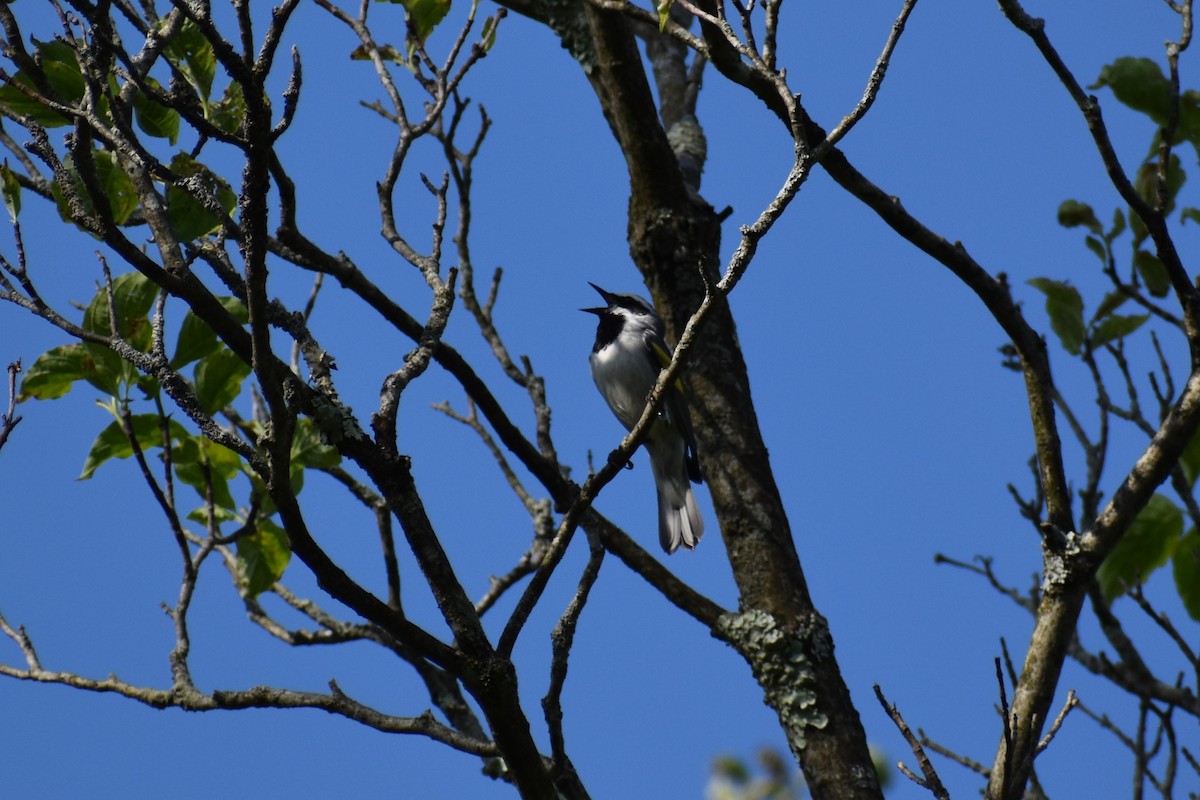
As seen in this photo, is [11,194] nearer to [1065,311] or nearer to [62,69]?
[62,69]

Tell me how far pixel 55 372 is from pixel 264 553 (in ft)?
2.61

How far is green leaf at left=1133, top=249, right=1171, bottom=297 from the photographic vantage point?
12.4 ft

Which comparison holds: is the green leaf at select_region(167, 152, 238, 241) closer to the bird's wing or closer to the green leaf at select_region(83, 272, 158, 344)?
the green leaf at select_region(83, 272, 158, 344)

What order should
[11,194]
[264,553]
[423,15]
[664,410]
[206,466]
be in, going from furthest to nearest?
[664,410], [423,15], [264,553], [206,466], [11,194]

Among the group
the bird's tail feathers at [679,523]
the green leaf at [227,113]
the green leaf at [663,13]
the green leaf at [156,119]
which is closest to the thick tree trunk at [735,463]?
the green leaf at [663,13]

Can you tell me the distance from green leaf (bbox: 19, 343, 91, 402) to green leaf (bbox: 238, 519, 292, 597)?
677mm

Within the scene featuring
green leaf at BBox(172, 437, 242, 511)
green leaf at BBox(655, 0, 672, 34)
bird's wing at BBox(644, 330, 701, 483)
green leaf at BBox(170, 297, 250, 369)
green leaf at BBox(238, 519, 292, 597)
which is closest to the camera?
green leaf at BBox(655, 0, 672, 34)

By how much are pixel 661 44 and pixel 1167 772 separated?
3608 millimetres

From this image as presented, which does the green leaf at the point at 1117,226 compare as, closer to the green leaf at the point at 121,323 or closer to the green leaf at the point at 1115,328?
the green leaf at the point at 1115,328

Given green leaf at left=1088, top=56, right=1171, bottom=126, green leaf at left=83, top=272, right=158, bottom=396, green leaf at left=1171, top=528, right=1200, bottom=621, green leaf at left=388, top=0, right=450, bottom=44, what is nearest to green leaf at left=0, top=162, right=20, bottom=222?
green leaf at left=83, top=272, right=158, bottom=396

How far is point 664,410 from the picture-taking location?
20.4 feet

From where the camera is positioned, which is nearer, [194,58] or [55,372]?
[194,58]

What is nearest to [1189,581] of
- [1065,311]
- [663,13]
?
[1065,311]

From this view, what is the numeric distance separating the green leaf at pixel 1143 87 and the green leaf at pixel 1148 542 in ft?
3.60
